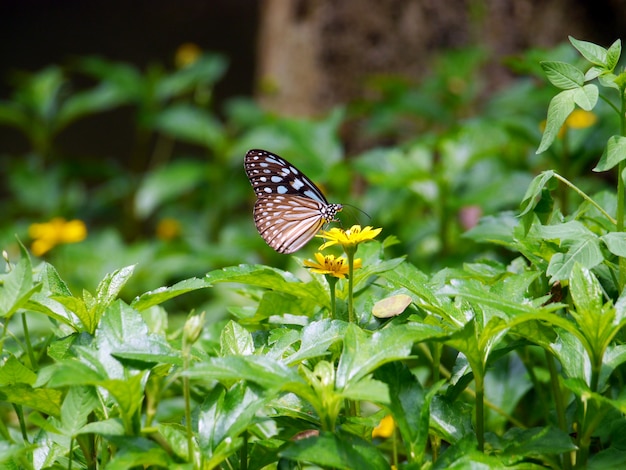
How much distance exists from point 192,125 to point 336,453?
2.13 metres

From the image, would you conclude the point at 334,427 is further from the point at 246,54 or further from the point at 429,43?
the point at 246,54

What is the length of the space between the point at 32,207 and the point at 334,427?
2.35m

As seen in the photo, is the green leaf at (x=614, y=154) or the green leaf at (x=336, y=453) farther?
the green leaf at (x=614, y=154)

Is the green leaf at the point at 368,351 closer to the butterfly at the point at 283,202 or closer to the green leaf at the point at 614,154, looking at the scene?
the green leaf at the point at 614,154

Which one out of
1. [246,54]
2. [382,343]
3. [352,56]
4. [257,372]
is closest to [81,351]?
[257,372]

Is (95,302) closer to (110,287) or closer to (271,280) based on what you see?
(110,287)

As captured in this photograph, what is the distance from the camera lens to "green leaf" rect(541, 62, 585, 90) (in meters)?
0.79

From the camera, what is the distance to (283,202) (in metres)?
1.27

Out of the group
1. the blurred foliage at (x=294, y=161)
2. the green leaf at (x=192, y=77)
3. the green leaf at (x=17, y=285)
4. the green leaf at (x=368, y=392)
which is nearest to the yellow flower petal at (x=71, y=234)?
the blurred foliage at (x=294, y=161)

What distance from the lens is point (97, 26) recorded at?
6031 millimetres

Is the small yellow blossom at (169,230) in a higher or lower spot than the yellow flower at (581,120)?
lower

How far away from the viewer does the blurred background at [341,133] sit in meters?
1.85

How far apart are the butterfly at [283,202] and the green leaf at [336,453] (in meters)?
0.57

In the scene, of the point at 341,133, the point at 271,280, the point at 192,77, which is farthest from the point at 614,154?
the point at 192,77
